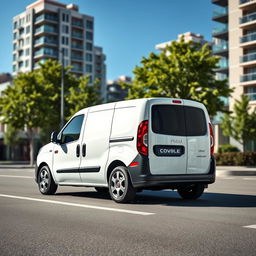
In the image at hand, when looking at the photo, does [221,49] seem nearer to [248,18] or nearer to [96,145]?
[248,18]

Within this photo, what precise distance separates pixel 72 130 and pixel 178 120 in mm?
2550

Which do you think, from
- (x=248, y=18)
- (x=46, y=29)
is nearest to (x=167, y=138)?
(x=248, y=18)

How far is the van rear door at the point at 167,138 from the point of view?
8391 millimetres

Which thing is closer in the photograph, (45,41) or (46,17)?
(45,41)

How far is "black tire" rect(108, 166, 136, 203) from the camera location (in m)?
8.41

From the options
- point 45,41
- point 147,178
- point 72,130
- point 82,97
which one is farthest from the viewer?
point 45,41

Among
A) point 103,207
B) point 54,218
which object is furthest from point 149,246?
point 103,207

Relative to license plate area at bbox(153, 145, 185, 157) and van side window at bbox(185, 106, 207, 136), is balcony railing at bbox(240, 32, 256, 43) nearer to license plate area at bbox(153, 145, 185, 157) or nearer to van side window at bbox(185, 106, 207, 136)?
van side window at bbox(185, 106, 207, 136)

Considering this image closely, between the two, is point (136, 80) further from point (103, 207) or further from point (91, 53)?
point (91, 53)

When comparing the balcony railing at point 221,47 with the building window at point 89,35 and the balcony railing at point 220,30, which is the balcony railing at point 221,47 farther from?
the building window at point 89,35

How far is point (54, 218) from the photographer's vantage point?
22.1 ft

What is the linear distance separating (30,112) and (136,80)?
37.8ft

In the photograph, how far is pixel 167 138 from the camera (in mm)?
8555

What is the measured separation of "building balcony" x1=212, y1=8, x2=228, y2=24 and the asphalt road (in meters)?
53.3
